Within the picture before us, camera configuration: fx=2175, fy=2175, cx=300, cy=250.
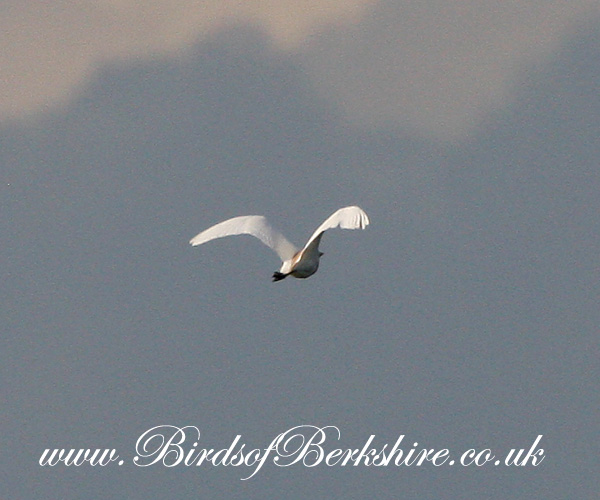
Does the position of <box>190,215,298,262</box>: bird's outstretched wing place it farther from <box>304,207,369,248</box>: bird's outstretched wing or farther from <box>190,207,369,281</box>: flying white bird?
<box>304,207,369,248</box>: bird's outstretched wing

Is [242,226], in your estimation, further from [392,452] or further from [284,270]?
[392,452]

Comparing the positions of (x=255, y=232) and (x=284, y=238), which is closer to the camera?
(x=284, y=238)

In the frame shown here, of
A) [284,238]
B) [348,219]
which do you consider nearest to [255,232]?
[284,238]

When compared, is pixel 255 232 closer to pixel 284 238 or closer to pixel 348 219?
pixel 284 238

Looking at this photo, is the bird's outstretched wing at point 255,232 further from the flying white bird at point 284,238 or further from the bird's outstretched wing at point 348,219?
the bird's outstretched wing at point 348,219

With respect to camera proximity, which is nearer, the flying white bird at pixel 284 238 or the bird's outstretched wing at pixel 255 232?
the flying white bird at pixel 284 238

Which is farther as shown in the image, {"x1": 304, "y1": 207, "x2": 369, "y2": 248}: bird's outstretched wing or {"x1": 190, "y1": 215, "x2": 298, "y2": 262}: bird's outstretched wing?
{"x1": 190, "y1": 215, "x2": 298, "y2": 262}: bird's outstretched wing

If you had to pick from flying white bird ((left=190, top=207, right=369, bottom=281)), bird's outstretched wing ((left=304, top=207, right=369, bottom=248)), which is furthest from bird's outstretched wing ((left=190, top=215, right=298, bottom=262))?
bird's outstretched wing ((left=304, top=207, right=369, bottom=248))

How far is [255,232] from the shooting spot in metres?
55.7

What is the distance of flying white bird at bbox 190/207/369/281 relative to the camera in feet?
164

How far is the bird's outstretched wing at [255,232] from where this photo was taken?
5491 cm

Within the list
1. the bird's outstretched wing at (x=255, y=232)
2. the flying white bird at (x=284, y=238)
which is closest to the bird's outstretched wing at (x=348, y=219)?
the flying white bird at (x=284, y=238)

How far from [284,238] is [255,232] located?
79cm

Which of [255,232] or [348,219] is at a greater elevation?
[255,232]
